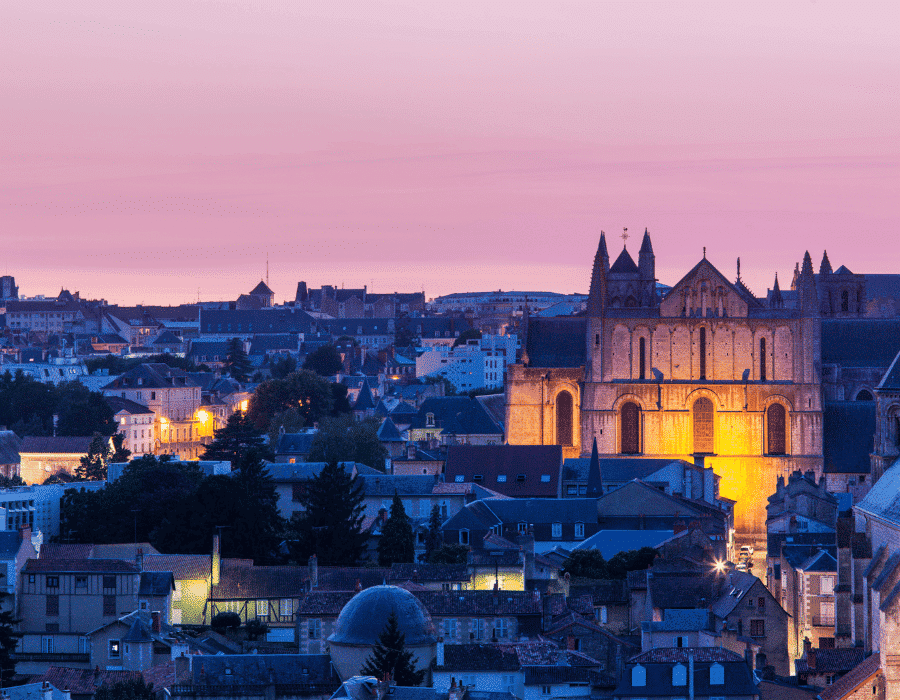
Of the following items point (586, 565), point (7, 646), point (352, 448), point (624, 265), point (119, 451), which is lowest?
point (7, 646)

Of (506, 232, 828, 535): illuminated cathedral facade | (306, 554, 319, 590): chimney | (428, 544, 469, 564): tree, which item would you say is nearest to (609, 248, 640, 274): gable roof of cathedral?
(506, 232, 828, 535): illuminated cathedral facade

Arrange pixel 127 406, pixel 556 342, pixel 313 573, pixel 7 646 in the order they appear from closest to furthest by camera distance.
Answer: pixel 7 646 < pixel 313 573 < pixel 556 342 < pixel 127 406

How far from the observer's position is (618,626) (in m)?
69.4

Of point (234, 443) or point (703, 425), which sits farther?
point (234, 443)

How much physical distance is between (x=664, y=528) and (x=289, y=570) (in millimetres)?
18923

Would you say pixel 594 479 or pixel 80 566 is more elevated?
pixel 594 479

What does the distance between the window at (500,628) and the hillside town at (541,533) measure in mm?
42

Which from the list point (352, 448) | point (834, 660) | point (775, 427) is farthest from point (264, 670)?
point (352, 448)

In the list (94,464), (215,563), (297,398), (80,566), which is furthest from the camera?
(297,398)

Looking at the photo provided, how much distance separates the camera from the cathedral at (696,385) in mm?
104000

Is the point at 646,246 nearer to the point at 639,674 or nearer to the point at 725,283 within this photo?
the point at 725,283

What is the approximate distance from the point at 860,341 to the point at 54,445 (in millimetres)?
53401

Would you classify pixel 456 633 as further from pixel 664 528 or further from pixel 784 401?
pixel 784 401

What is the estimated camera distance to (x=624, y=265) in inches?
4363
